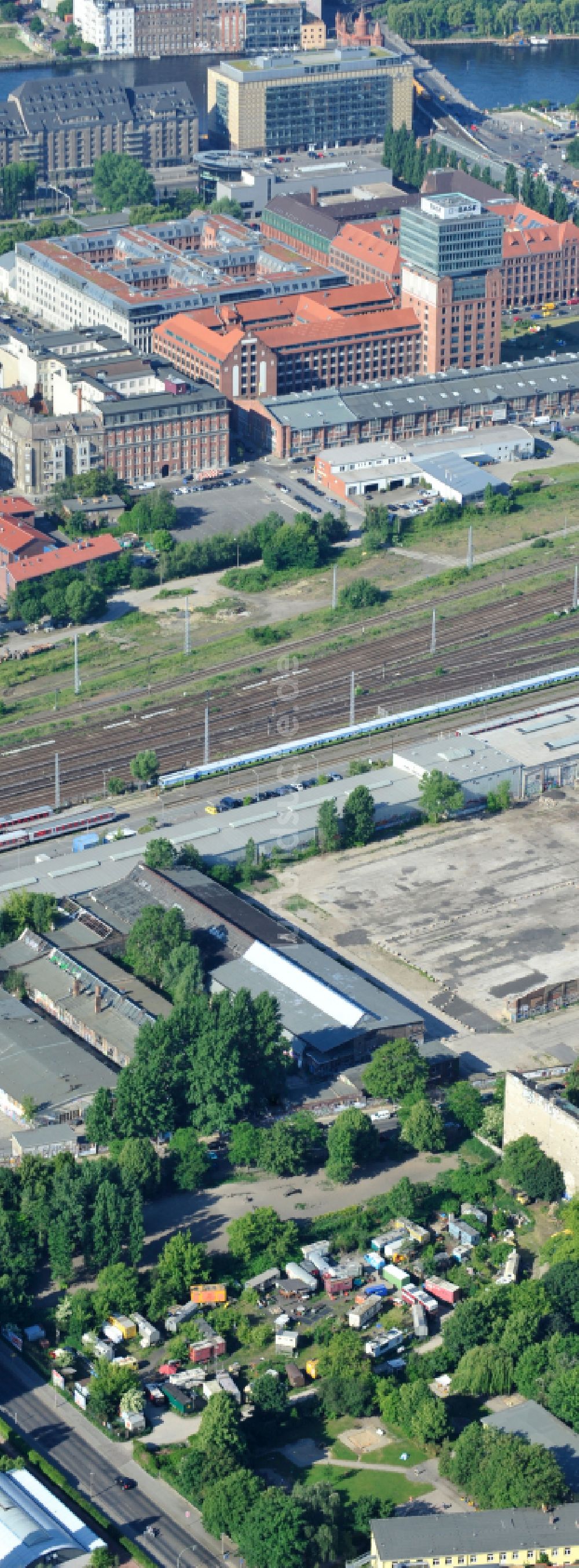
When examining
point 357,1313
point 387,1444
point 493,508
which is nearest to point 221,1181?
point 357,1313

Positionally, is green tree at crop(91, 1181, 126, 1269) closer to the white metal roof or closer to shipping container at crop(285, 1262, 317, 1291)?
shipping container at crop(285, 1262, 317, 1291)

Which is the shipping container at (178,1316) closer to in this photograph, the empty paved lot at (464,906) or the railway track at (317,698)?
the empty paved lot at (464,906)

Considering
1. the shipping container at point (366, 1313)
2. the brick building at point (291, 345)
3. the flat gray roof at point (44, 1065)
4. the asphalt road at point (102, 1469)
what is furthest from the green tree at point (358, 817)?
the brick building at point (291, 345)

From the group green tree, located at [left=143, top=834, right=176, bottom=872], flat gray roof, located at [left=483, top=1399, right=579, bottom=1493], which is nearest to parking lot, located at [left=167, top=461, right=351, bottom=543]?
green tree, located at [left=143, top=834, right=176, bottom=872]

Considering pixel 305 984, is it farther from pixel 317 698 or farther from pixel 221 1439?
pixel 317 698

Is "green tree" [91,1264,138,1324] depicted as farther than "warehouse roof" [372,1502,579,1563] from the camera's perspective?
Yes
